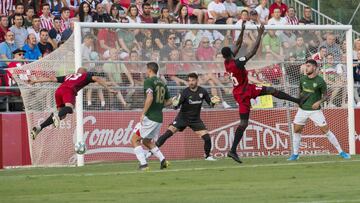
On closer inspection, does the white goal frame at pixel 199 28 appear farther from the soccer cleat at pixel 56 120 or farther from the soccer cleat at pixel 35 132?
the soccer cleat at pixel 35 132

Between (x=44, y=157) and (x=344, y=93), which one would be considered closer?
(x=44, y=157)

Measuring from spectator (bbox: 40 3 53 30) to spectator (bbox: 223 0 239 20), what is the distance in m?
5.37

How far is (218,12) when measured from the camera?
1109 inches

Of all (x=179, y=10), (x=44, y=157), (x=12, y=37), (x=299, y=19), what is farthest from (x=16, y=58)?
(x=299, y=19)

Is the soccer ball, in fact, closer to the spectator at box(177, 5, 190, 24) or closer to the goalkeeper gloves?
the goalkeeper gloves

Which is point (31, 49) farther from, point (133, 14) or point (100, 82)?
point (100, 82)

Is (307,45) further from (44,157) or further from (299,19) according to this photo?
(44,157)

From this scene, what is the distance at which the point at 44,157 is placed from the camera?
74.7 ft

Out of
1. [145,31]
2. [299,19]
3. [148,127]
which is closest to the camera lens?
[148,127]

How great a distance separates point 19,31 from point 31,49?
674 mm

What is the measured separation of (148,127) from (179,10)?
28.2 feet

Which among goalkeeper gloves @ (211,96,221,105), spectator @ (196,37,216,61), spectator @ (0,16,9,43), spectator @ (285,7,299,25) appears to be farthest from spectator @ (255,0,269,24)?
spectator @ (0,16,9,43)

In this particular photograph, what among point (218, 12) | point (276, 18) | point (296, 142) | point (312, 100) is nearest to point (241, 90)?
point (312, 100)

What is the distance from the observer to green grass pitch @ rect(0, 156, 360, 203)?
13.6 metres
